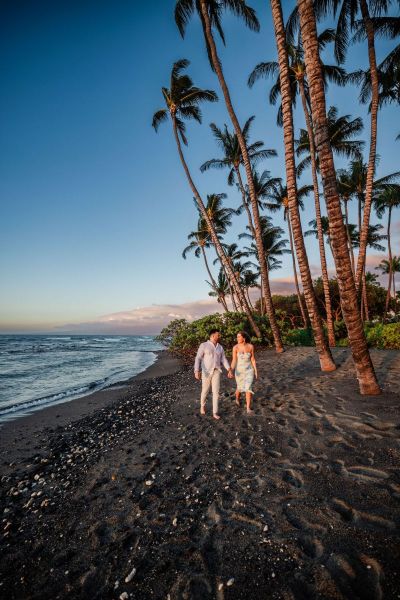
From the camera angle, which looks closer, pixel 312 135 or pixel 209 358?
pixel 209 358

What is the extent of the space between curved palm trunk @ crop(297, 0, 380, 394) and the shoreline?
7.76 meters

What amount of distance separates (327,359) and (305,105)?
13.7m

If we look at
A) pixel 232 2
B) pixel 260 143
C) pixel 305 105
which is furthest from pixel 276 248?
pixel 232 2

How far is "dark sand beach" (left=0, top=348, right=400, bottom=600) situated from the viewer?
2.38 m

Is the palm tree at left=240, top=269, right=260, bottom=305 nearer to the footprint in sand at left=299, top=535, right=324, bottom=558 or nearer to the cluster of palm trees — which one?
the cluster of palm trees

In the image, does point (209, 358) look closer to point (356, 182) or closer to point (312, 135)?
point (312, 135)

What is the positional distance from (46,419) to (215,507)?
7.07 m

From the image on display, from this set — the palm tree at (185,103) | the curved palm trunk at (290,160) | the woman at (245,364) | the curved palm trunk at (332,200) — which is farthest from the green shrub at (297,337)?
the woman at (245,364)

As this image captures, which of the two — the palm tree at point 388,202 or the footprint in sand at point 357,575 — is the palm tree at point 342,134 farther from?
the footprint in sand at point 357,575

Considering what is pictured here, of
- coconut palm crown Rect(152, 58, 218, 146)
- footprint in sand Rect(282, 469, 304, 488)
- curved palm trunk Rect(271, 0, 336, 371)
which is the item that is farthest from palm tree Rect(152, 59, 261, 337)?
footprint in sand Rect(282, 469, 304, 488)

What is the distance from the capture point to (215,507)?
3301 millimetres

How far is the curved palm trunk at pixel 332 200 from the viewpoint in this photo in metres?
6.12

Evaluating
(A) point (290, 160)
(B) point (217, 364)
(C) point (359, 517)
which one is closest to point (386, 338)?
(A) point (290, 160)

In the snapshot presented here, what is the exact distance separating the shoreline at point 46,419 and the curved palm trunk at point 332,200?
776 cm
